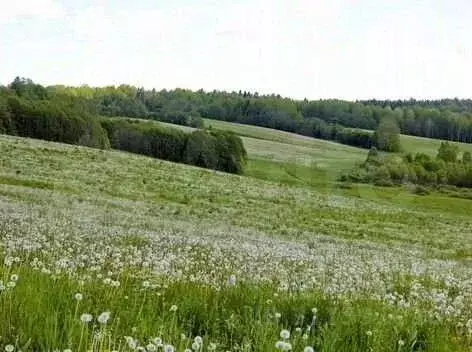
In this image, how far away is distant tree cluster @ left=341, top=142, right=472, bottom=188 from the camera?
377ft

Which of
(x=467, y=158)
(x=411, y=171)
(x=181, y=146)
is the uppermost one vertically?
(x=181, y=146)

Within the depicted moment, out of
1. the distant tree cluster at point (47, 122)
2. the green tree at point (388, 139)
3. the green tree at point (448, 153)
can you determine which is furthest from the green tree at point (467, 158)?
the distant tree cluster at point (47, 122)

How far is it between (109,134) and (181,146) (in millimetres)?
13026

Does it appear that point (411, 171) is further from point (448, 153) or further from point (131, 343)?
point (131, 343)

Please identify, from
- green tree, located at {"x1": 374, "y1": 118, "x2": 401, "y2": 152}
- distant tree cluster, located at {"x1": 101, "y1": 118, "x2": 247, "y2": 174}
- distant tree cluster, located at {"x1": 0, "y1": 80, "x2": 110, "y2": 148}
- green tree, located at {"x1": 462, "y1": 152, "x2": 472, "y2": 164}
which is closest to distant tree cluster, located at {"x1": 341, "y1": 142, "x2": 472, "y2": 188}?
green tree, located at {"x1": 462, "y1": 152, "x2": 472, "y2": 164}

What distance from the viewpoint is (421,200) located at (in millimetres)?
95562

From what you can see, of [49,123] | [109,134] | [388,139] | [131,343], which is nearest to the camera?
[131,343]

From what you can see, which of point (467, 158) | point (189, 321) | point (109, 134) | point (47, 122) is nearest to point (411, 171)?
point (467, 158)

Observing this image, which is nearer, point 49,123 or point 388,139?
point 49,123

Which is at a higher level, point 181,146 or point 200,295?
point 200,295

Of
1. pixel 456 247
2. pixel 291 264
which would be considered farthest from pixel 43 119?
pixel 291 264

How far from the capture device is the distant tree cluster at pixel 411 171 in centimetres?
11488

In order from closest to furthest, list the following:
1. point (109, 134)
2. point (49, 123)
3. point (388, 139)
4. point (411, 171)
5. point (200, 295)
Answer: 1. point (200, 295)
2. point (49, 123)
3. point (109, 134)
4. point (411, 171)
5. point (388, 139)

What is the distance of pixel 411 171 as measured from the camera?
120750 mm
